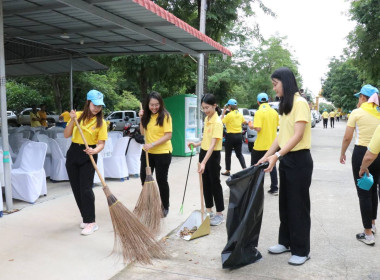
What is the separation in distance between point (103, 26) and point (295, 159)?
609 centimetres

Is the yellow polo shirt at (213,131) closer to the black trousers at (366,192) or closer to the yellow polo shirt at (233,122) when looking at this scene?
the black trousers at (366,192)

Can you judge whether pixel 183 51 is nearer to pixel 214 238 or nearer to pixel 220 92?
pixel 214 238

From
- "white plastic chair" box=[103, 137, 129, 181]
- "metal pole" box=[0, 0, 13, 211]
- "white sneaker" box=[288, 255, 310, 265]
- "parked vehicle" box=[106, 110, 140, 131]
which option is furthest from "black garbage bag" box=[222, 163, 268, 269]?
"parked vehicle" box=[106, 110, 140, 131]

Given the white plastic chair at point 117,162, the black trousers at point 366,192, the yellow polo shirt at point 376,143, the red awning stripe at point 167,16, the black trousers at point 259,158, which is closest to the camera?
the yellow polo shirt at point 376,143

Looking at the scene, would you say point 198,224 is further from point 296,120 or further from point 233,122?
point 233,122

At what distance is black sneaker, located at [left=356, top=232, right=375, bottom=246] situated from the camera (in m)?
4.08

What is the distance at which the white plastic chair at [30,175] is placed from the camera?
213 inches

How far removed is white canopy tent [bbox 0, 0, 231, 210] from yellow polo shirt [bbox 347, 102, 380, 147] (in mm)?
3635

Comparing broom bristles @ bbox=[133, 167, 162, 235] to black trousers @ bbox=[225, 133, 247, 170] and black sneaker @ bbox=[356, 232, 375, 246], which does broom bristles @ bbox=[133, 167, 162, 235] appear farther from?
black trousers @ bbox=[225, 133, 247, 170]

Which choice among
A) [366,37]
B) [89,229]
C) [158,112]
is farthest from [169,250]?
[366,37]

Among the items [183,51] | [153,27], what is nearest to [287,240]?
[153,27]

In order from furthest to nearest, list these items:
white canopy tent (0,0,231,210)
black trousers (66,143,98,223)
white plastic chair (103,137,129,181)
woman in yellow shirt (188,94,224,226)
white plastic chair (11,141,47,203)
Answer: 1. white plastic chair (103,137,129,181)
2. white canopy tent (0,0,231,210)
3. white plastic chair (11,141,47,203)
4. woman in yellow shirt (188,94,224,226)
5. black trousers (66,143,98,223)

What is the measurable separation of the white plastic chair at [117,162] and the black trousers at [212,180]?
284 cm

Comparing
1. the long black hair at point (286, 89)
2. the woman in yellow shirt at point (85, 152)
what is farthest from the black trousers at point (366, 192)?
the woman in yellow shirt at point (85, 152)
